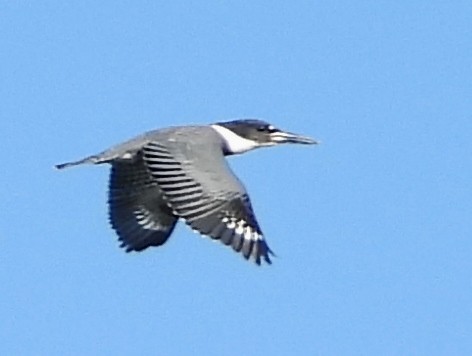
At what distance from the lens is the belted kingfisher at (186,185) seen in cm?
1272

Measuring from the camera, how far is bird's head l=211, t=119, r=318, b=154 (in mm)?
14695

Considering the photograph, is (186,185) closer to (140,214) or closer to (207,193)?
(207,193)

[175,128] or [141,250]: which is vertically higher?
[175,128]

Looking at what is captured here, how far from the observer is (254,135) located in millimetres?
14859

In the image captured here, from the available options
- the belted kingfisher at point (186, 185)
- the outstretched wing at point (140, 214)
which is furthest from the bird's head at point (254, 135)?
the outstretched wing at point (140, 214)

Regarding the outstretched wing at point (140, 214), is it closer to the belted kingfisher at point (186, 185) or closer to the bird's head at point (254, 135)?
the belted kingfisher at point (186, 185)

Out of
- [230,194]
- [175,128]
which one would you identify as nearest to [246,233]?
[230,194]

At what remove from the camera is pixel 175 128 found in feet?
46.3

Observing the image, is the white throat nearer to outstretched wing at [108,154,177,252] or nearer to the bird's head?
the bird's head

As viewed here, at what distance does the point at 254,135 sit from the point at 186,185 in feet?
6.05

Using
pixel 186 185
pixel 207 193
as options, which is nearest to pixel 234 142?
pixel 186 185

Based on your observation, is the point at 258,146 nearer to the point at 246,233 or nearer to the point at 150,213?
the point at 150,213

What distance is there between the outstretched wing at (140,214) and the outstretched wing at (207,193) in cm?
90

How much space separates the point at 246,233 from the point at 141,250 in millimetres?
2217
